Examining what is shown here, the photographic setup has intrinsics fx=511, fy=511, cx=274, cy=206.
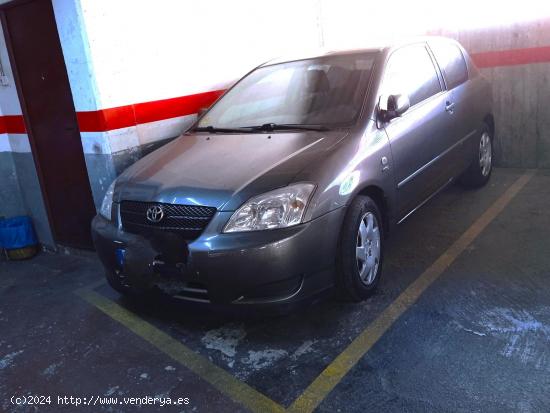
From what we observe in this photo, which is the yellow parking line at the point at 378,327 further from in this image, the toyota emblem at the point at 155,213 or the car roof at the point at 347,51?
the car roof at the point at 347,51

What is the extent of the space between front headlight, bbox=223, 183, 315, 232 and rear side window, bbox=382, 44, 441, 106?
4.14 feet

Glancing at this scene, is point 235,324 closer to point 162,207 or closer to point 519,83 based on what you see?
point 162,207

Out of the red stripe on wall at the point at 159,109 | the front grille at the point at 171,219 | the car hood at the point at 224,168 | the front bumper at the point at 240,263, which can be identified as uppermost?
the red stripe on wall at the point at 159,109

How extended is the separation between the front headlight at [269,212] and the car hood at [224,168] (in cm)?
5

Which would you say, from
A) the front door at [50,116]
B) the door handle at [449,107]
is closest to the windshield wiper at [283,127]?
the door handle at [449,107]

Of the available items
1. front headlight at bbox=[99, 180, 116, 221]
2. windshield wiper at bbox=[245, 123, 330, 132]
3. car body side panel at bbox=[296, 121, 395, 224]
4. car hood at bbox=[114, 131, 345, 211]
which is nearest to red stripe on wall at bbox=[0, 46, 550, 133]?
car hood at bbox=[114, 131, 345, 211]

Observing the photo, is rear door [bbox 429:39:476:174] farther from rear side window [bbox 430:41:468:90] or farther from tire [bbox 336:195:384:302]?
tire [bbox 336:195:384:302]

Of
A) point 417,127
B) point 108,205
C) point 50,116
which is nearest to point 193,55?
point 50,116

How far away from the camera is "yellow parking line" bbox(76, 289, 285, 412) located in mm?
2514

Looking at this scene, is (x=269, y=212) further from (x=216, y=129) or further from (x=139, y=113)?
(x=139, y=113)

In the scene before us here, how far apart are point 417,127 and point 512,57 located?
2540 millimetres

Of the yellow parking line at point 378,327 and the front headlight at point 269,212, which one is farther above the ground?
the front headlight at point 269,212

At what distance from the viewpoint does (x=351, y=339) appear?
2.95 metres

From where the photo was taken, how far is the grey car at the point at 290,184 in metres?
2.80
